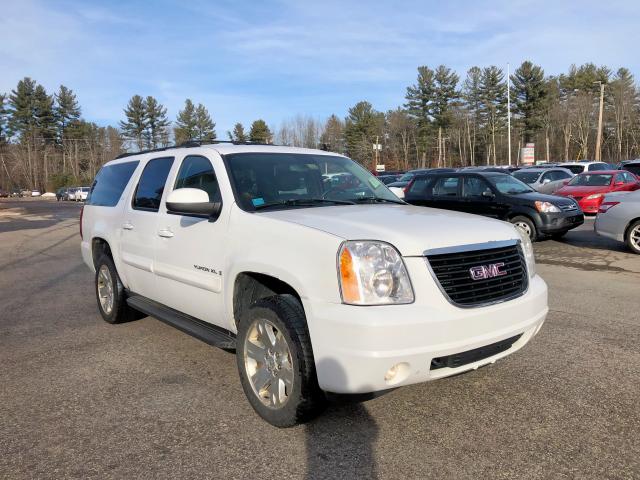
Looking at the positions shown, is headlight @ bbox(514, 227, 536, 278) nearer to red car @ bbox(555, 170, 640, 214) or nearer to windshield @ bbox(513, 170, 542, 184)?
red car @ bbox(555, 170, 640, 214)

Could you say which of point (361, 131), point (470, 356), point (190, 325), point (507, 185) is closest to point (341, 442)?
point (470, 356)

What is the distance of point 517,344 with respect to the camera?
135 inches

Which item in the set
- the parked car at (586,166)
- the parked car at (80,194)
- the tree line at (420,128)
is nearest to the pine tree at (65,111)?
the tree line at (420,128)

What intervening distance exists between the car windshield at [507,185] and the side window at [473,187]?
22cm

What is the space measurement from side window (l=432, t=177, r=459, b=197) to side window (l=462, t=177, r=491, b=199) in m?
0.20

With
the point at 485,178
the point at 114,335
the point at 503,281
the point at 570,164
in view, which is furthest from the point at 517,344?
the point at 570,164

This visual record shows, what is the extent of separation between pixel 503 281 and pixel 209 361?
261cm

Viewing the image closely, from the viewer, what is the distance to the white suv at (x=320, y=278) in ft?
9.32

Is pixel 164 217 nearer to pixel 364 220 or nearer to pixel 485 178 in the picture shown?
pixel 364 220

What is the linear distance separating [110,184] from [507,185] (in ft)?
29.1

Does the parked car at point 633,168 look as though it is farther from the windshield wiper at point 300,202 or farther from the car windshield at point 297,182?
the windshield wiper at point 300,202

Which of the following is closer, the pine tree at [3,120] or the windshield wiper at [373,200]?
the windshield wiper at [373,200]

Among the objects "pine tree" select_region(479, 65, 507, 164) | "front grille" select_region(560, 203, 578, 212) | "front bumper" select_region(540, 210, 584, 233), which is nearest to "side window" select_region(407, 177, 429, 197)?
"front bumper" select_region(540, 210, 584, 233)

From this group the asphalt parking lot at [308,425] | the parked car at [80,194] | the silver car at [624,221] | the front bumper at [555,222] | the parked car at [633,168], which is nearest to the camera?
the asphalt parking lot at [308,425]
